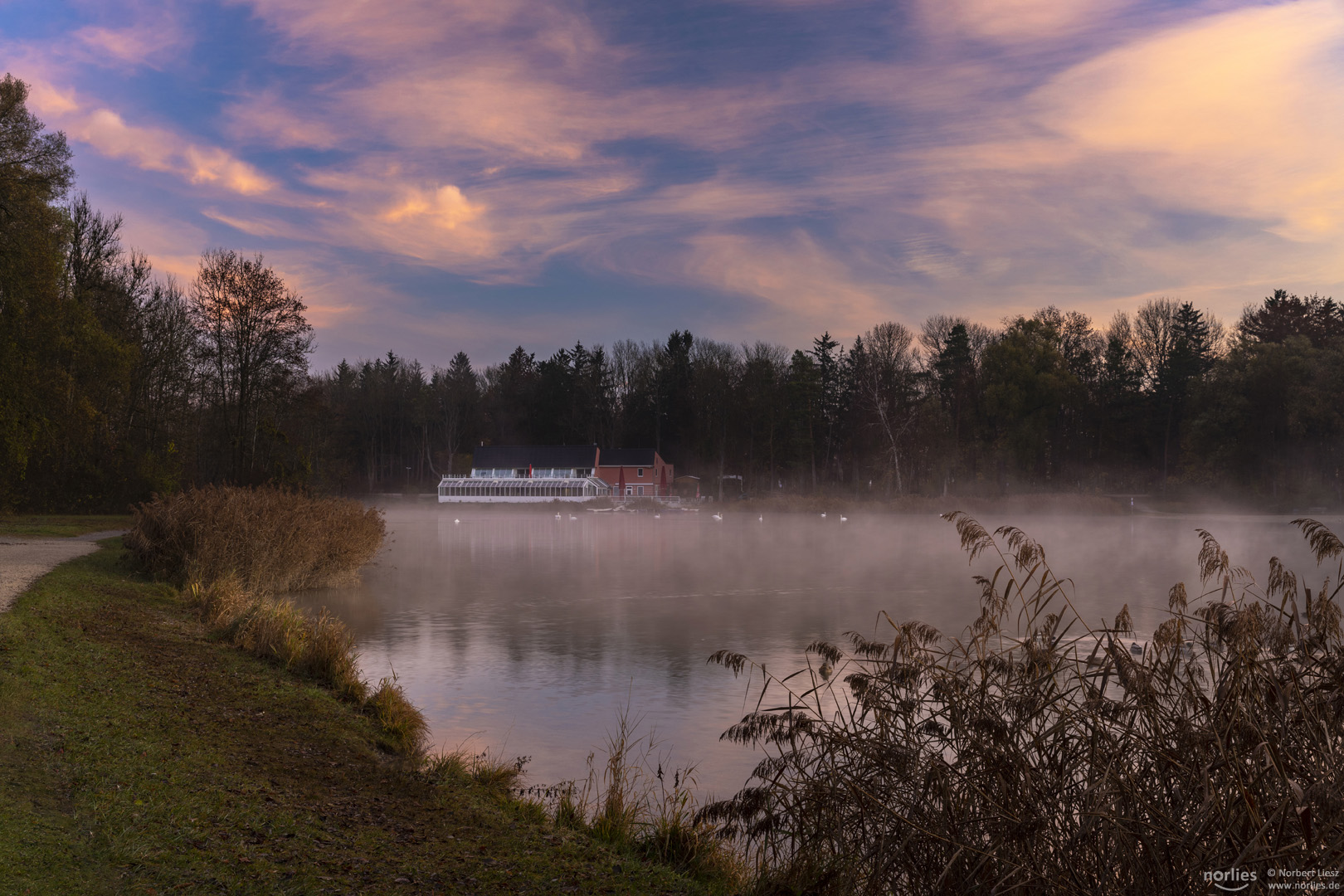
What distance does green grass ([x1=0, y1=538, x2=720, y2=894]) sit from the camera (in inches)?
205

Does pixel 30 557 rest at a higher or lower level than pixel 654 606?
higher

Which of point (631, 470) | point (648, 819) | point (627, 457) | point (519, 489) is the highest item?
point (627, 457)

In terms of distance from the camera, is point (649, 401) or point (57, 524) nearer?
point (57, 524)

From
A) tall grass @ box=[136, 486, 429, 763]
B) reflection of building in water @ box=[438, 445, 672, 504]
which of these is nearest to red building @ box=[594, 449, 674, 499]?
reflection of building in water @ box=[438, 445, 672, 504]

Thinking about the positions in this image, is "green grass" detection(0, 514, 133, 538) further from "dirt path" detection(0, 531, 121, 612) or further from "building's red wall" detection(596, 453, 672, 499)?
"building's red wall" detection(596, 453, 672, 499)

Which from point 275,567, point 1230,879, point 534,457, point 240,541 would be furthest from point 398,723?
point 534,457

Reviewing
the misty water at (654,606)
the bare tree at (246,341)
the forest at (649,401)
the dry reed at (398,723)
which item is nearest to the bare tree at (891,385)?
the forest at (649,401)

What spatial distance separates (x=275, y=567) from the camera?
2056cm

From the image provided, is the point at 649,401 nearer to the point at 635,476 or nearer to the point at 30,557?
the point at 635,476

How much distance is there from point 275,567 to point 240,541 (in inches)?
52.8

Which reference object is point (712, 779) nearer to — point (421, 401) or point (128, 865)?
point (128, 865)

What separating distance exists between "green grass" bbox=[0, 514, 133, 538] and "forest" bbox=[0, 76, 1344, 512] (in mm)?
1829

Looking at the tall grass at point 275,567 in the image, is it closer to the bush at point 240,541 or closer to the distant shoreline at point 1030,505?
the bush at point 240,541

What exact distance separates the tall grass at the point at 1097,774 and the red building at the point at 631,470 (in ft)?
263
